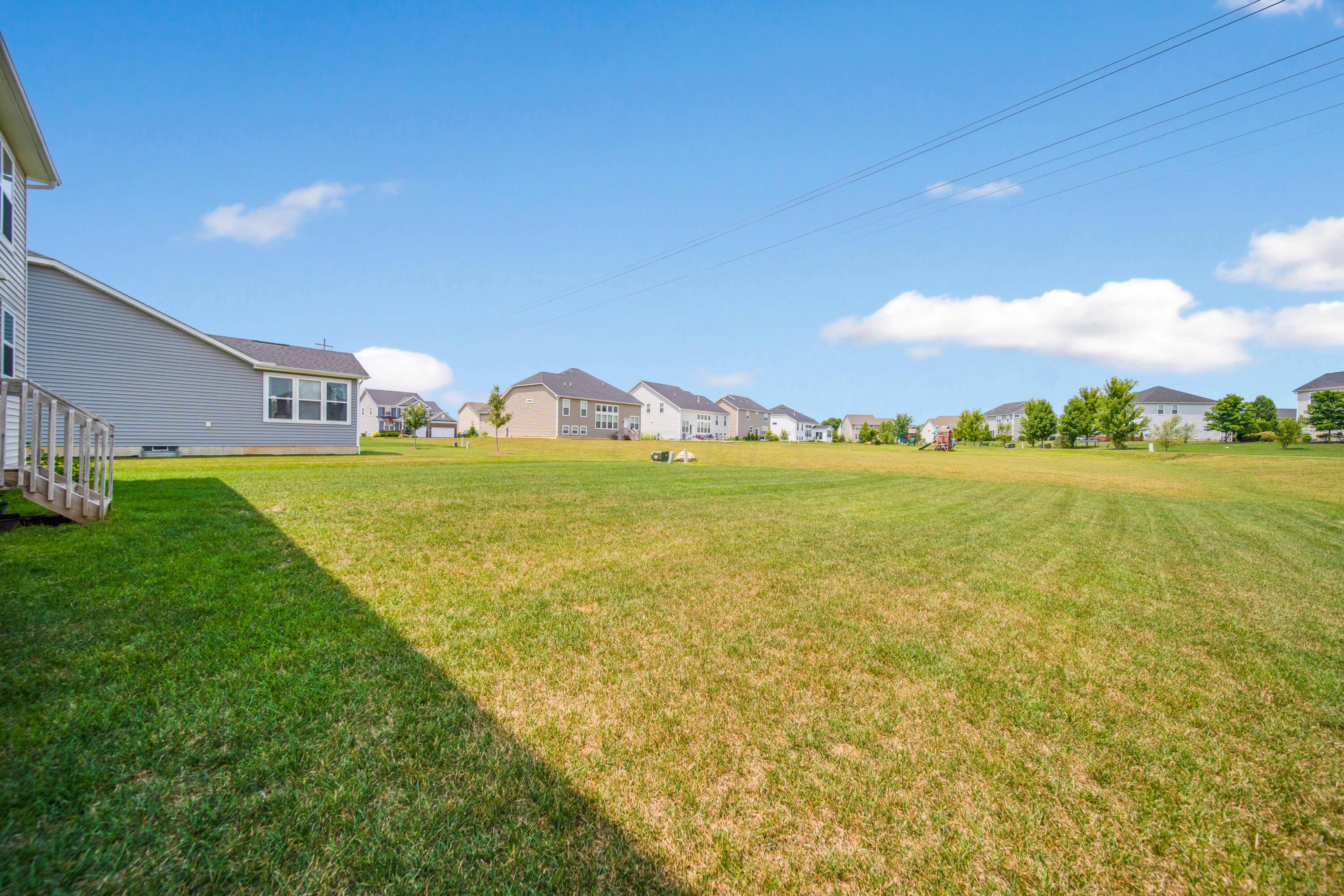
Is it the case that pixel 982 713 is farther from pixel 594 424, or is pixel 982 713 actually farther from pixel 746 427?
pixel 746 427

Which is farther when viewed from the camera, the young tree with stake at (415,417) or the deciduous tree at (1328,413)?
the deciduous tree at (1328,413)

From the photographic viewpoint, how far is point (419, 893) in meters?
1.78

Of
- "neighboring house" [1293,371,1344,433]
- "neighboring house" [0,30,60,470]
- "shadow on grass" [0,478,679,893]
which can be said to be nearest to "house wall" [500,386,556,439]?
"neighboring house" [0,30,60,470]

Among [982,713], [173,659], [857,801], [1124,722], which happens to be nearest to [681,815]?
[857,801]

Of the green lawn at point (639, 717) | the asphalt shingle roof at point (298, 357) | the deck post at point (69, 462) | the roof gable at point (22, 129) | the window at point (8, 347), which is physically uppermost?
the roof gable at point (22, 129)

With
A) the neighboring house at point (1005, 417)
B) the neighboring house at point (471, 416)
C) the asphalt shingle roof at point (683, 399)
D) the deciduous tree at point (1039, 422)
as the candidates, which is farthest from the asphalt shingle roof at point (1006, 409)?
Result: the neighboring house at point (471, 416)

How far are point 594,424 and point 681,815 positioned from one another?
165 feet

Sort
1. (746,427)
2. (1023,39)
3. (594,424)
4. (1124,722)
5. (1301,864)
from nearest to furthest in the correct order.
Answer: (1301,864), (1124,722), (1023,39), (594,424), (746,427)

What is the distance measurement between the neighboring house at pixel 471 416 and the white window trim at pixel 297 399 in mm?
39426

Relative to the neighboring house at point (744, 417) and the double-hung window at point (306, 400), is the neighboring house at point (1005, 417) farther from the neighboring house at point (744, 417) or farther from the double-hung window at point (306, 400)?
the double-hung window at point (306, 400)

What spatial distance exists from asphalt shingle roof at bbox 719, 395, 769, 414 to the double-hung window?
2579 inches

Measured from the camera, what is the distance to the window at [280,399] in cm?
2094

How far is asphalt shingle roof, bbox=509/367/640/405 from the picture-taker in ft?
162

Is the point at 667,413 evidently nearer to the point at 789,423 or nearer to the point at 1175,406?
the point at 789,423
